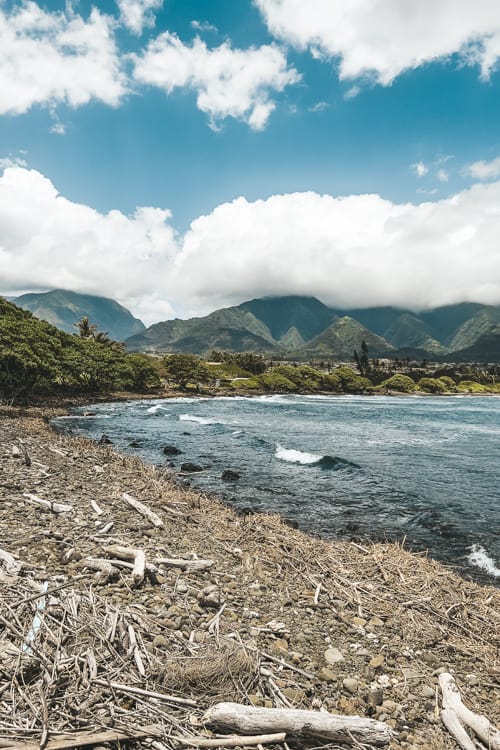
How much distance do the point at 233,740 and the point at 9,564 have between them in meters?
5.12

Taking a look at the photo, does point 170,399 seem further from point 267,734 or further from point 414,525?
point 267,734

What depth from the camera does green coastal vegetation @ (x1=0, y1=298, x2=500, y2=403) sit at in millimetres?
43356

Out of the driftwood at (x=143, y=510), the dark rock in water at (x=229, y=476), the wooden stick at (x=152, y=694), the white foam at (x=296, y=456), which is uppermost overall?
the wooden stick at (x=152, y=694)

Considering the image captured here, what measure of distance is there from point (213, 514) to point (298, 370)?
14587 cm

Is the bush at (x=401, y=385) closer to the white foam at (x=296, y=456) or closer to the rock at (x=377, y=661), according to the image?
the white foam at (x=296, y=456)

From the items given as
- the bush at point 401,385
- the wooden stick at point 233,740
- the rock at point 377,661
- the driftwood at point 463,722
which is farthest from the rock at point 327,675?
→ the bush at point 401,385

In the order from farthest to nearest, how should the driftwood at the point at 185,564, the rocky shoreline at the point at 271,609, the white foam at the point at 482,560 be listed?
the white foam at the point at 482,560, the driftwood at the point at 185,564, the rocky shoreline at the point at 271,609

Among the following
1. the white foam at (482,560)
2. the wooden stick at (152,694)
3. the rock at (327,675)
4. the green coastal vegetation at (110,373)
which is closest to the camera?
the wooden stick at (152,694)

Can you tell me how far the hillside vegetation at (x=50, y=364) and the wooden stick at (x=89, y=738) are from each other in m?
38.9

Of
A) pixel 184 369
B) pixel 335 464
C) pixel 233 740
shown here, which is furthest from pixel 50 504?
pixel 184 369

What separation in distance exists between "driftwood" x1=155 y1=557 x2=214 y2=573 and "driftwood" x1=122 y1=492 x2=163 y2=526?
2540mm

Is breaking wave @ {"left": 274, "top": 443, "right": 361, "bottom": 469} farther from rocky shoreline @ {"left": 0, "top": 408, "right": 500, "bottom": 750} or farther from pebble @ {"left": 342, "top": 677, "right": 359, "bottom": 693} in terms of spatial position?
pebble @ {"left": 342, "top": 677, "right": 359, "bottom": 693}

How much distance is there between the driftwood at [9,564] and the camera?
280 inches

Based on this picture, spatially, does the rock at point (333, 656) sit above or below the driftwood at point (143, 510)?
below
